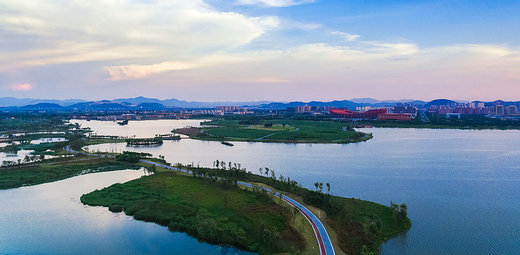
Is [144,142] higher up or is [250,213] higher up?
[144,142]

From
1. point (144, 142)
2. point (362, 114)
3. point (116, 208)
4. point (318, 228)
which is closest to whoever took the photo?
point (318, 228)

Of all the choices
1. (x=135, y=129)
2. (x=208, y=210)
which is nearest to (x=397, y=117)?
(x=135, y=129)

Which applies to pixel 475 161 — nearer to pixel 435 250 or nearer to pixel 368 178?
pixel 368 178

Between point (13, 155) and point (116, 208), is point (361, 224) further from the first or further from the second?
point (13, 155)

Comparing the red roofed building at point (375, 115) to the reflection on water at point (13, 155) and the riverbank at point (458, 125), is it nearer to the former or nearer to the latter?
the riverbank at point (458, 125)

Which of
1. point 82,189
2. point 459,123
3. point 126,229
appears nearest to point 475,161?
point 126,229

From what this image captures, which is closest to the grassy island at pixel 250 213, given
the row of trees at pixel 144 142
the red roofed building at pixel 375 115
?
the row of trees at pixel 144 142
